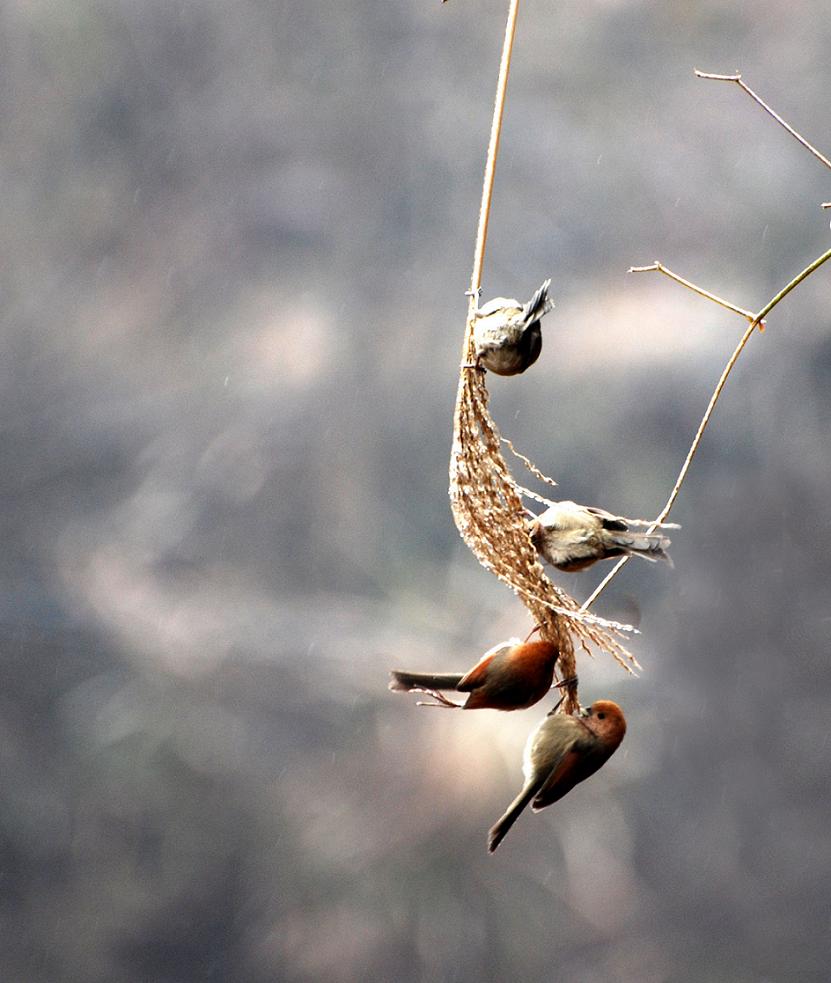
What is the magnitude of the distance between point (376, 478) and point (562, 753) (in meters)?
1.34

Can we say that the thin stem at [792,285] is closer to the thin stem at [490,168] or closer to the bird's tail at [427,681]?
the thin stem at [490,168]

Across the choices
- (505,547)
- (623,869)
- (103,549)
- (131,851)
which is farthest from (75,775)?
(505,547)

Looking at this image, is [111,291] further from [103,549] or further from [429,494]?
[429,494]

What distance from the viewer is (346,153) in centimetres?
214

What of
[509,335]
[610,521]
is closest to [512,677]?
[610,521]

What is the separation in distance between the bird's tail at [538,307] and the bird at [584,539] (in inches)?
4.8

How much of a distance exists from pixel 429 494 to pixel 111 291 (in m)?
0.64

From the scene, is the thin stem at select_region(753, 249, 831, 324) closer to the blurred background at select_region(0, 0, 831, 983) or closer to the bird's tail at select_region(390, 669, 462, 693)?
the bird's tail at select_region(390, 669, 462, 693)

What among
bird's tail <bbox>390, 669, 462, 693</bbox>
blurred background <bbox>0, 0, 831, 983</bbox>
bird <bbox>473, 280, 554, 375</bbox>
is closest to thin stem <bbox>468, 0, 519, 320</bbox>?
bird <bbox>473, 280, 554, 375</bbox>

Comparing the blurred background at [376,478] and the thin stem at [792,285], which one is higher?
the thin stem at [792,285]

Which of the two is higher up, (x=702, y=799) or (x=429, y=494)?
(x=429, y=494)

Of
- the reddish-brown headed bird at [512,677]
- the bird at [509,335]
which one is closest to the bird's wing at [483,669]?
the reddish-brown headed bird at [512,677]

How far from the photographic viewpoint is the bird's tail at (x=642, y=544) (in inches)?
32.4

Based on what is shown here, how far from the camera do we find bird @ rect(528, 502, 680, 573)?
32.2 inches
